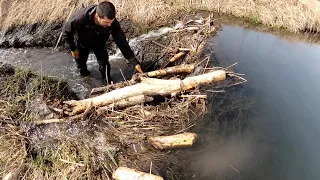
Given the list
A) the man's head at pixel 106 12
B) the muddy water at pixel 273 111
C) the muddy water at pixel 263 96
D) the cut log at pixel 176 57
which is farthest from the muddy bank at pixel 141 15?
the man's head at pixel 106 12

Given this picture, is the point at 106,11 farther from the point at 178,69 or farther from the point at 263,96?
the point at 263,96

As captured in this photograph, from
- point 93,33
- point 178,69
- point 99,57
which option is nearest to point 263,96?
point 178,69

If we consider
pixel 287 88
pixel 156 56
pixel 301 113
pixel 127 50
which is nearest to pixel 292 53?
pixel 287 88

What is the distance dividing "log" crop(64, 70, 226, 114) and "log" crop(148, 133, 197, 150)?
0.75 meters

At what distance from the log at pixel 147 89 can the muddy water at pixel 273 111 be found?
0.89 m

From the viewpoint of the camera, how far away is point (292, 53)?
7082mm

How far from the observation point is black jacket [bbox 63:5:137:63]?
14.9 ft

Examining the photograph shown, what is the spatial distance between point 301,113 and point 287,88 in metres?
0.66

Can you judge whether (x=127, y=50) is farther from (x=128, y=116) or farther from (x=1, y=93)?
(x=1, y=93)

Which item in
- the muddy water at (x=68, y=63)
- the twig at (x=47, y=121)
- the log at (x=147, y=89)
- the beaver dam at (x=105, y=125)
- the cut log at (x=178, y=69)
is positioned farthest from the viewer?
the muddy water at (x=68, y=63)

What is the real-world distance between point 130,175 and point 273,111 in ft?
9.29

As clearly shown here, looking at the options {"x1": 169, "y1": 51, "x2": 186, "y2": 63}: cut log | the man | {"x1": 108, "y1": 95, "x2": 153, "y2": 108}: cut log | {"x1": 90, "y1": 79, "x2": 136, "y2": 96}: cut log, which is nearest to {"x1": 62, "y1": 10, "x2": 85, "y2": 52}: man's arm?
the man

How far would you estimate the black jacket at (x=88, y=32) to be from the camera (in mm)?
4543

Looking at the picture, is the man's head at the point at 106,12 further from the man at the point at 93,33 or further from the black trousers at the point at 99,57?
the black trousers at the point at 99,57
